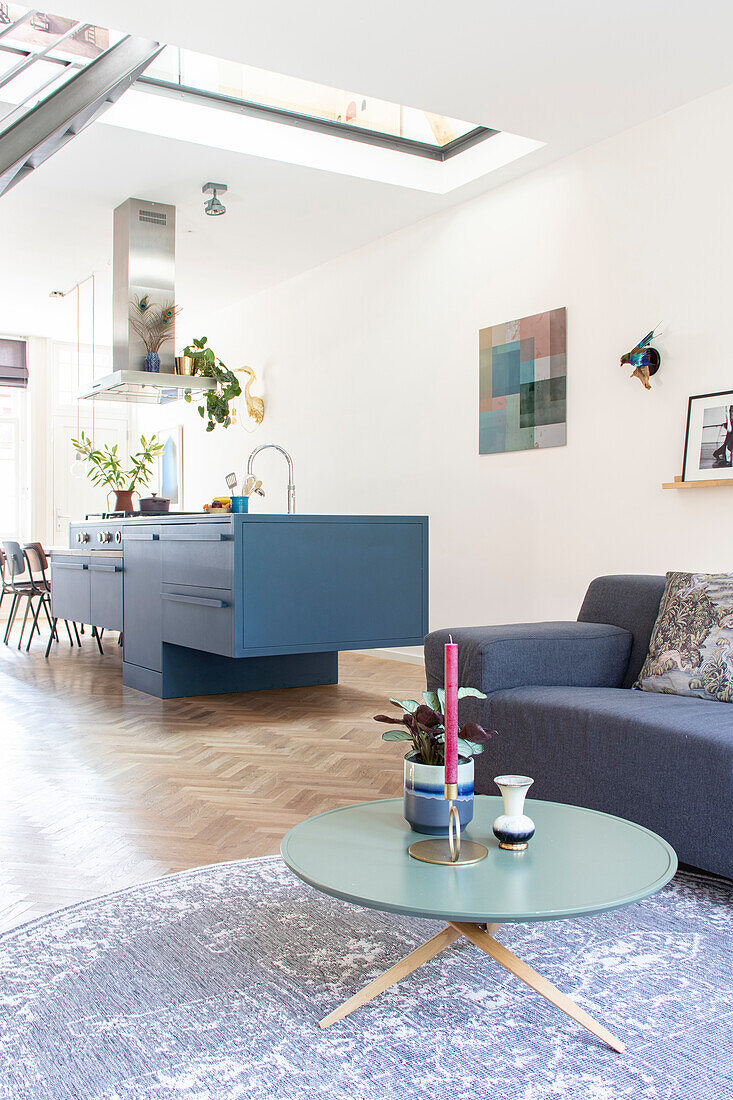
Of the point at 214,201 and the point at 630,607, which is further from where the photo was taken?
the point at 214,201

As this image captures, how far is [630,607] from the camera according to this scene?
3.08 metres

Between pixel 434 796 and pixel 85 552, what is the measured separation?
Answer: 15.0 ft

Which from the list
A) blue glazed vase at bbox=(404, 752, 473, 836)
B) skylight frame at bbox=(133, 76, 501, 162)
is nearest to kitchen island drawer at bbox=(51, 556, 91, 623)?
skylight frame at bbox=(133, 76, 501, 162)

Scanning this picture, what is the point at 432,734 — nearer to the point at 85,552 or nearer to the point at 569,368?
the point at 569,368

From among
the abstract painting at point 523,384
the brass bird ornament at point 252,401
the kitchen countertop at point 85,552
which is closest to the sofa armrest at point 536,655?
the abstract painting at point 523,384

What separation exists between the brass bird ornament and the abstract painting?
2914 mm

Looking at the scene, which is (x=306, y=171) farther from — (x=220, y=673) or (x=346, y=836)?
(x=346, y=836)

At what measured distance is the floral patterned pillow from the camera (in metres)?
2.60

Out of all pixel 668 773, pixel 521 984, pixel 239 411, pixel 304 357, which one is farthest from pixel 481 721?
pixel 239 411

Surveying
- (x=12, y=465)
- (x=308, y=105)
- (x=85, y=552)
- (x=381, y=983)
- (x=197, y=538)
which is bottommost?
(x=381, y=983)

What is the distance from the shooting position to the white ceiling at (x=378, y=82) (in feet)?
11.8

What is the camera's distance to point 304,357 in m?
7.38

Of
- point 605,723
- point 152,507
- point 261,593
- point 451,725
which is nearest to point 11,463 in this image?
point 152,507

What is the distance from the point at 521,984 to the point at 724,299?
10.8 ft
